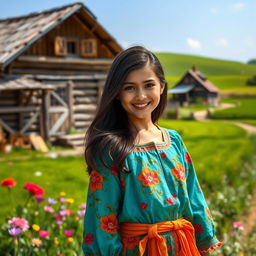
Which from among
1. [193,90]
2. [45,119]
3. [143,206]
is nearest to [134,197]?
[143,206]

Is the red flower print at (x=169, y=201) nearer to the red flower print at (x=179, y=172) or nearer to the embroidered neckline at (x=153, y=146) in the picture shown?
the red flower print at (x=179, y=172)

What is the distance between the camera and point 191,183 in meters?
2.43

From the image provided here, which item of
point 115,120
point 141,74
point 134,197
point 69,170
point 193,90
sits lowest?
point 193,90

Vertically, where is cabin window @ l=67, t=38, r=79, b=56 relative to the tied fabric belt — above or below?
above

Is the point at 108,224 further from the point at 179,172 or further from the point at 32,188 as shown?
the point at 32,188

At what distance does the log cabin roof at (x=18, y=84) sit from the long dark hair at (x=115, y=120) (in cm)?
913

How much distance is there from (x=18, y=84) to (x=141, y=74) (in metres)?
9.78

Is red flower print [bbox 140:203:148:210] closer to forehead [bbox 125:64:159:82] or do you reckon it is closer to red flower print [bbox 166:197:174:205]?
red flower print [bbox 166:197:174:205]

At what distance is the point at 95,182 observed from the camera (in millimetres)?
2107

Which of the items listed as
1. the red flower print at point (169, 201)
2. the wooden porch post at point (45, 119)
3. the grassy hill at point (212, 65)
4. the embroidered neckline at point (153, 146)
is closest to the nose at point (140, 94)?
the embroidered neckline at point (153, 146)

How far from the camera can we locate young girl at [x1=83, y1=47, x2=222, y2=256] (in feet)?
6.85

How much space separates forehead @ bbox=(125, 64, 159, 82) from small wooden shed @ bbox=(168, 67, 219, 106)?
3526 cm

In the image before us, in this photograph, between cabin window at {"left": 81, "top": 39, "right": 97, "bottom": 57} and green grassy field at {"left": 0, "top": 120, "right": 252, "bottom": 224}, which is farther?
cabin window at {"left": 81, "top": 39, "right": 97, "bottom": 57}

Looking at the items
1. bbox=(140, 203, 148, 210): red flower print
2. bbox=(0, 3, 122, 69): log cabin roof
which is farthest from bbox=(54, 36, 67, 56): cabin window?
bbox=(140, 203, 148, 210): red flower print
